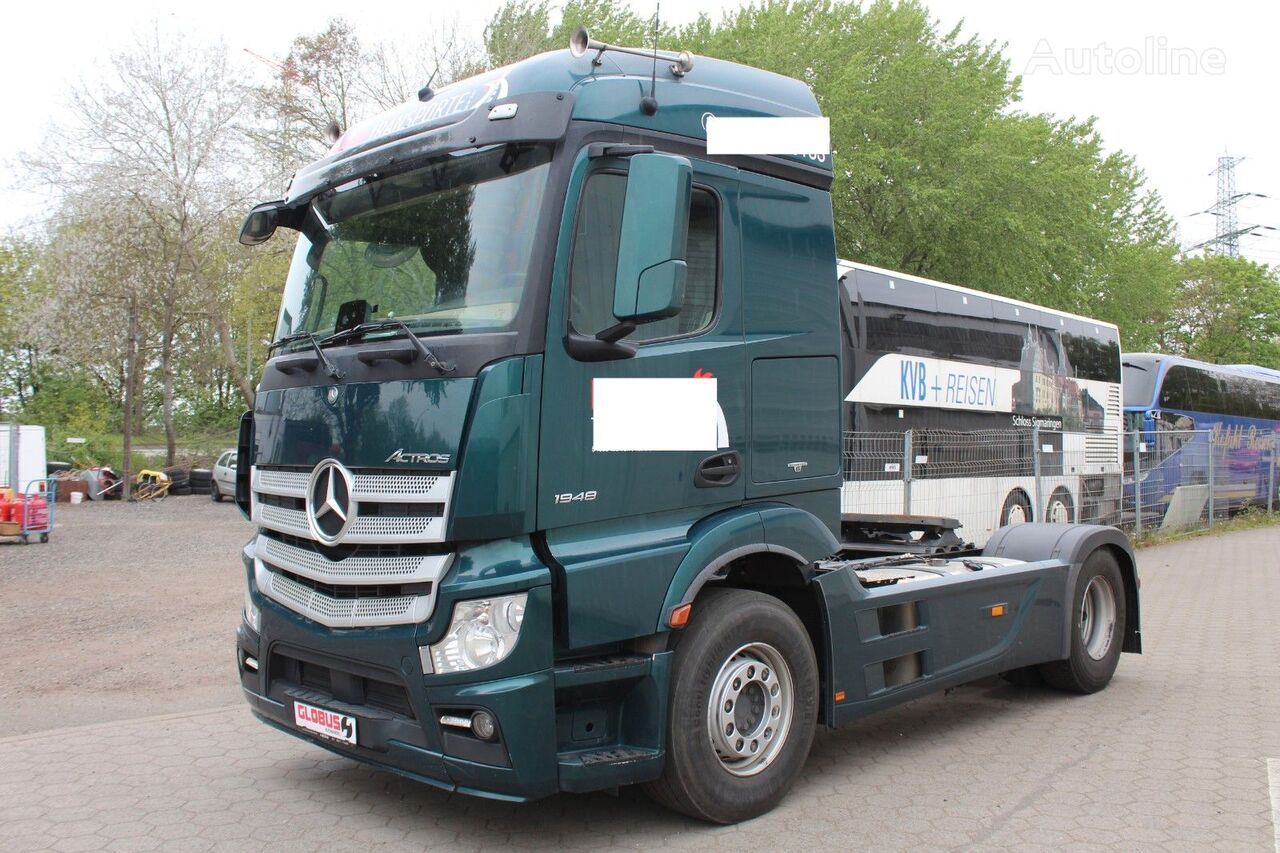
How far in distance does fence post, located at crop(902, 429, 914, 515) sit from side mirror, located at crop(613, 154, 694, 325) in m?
8.43

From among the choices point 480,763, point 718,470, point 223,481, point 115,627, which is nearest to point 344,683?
point 480,763

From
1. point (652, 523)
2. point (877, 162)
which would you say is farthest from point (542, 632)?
point (877, 162)

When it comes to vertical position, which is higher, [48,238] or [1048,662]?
[48,238]

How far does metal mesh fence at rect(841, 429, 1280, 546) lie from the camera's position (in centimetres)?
1179

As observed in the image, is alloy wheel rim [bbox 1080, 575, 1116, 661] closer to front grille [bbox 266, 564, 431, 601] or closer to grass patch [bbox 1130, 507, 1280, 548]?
front grille [bbox 266, 564, 431, 601]

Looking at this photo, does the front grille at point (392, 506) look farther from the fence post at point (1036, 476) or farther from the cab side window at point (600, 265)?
the fence post at point (1036, 476)

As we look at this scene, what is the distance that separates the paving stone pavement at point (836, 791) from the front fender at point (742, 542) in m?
1.06

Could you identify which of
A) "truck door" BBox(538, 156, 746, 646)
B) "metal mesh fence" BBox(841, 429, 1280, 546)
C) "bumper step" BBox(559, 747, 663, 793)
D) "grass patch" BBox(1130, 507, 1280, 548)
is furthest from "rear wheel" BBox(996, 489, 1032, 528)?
"bumper step" BBox(559, 747, 663, 793)

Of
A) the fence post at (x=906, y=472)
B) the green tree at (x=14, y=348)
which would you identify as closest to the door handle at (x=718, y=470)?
the fence post at (x=906, y=472)

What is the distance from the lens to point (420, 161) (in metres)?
4.38

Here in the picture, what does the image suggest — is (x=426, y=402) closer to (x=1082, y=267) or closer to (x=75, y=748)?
(x=75, y=748)

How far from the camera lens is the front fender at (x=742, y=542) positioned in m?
4.22

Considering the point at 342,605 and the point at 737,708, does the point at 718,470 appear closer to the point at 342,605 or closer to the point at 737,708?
the point at 737,708

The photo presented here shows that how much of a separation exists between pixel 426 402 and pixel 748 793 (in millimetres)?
2148
